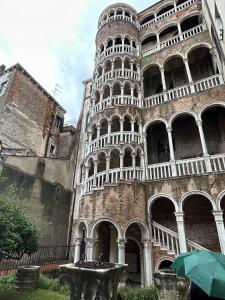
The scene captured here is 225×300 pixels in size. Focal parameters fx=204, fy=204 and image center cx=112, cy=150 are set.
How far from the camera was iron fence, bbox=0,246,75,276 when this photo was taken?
11770 millimetres

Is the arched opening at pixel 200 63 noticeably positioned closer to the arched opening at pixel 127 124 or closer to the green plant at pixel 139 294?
the arched opening at pixel 127 124

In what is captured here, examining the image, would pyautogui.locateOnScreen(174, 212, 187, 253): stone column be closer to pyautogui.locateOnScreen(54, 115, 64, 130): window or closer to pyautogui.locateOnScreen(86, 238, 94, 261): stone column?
pyautogui.locateOnScreen(86, 238, 94, 261): stone column

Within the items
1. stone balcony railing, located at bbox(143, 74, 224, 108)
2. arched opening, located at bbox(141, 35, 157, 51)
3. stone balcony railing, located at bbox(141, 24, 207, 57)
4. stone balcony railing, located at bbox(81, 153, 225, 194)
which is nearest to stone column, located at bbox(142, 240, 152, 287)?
stone balcony railing, located at bbox(81, 153, 225, 194)

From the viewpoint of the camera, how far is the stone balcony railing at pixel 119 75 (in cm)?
1552

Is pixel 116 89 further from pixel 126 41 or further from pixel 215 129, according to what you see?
pixel 215 129

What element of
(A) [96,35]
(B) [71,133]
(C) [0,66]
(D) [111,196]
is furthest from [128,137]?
(C) [0,66]

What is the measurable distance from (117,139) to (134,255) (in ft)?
23.9

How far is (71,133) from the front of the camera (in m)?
27.1

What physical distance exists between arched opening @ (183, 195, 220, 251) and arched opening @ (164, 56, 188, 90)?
9404 millimetres

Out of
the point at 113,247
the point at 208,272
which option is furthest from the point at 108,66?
the point at 208,272

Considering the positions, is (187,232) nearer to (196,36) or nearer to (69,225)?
(69,225)

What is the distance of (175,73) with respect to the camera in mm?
17047

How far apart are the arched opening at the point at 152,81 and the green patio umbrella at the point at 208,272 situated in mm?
14860

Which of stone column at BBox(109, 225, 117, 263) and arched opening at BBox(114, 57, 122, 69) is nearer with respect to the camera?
stone column at BBox(109, 225, 117, 263)
